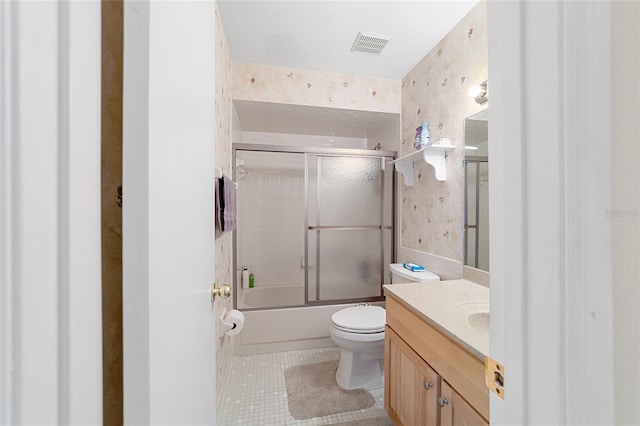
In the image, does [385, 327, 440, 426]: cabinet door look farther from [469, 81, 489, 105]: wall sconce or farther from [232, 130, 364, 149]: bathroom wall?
[232, 130, 364, 149]: bathroom wall

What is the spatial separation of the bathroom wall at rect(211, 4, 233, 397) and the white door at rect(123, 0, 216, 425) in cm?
94

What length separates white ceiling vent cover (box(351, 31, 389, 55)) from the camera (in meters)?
1.86

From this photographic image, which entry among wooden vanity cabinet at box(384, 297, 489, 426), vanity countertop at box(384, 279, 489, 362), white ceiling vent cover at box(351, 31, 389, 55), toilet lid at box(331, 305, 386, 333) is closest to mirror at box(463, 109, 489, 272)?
vanity countertop at box(384, 279, 489, 362)

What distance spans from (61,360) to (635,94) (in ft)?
2.74

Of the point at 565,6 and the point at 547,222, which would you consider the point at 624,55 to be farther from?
the point at 547,222

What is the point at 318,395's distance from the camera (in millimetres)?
A: 1713

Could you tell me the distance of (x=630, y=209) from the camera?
38cm

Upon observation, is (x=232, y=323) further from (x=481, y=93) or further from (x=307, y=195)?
(x=481, y=93)

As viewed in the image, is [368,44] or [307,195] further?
[307,195]

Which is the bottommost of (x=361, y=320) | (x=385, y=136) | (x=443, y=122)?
(x=361, y=320)

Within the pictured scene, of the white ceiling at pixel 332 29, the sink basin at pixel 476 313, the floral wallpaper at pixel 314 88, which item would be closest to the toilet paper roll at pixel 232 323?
the sink basin at pixel 476 313

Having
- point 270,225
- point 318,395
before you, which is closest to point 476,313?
point 318,395

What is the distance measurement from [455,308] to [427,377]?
0.31 m

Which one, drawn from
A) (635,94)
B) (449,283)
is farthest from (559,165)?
(449,283)
